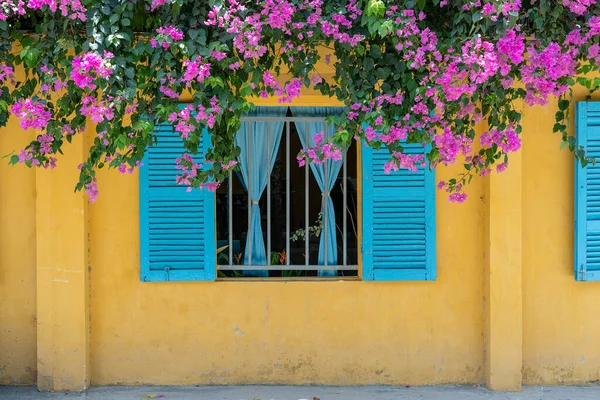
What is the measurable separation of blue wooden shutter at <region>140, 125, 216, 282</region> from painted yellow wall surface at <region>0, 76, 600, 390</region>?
10cm

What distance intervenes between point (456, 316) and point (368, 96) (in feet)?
8.73

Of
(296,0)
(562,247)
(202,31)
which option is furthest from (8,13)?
(562,247)

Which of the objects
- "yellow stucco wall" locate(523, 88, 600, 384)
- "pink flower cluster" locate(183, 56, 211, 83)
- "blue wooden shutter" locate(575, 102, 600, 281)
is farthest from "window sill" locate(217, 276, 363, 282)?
"pink flower cluster" locate(183, 56, 211, 83)

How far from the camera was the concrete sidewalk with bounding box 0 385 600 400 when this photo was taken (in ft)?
19.3

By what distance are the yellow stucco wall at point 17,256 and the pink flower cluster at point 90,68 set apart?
2.31m

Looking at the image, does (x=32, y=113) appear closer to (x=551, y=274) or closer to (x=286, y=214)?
(x=286, y=214)

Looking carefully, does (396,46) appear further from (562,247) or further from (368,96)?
(562,247)

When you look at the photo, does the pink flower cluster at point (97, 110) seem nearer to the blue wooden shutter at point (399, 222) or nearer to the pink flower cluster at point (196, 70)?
the pink flower cluster at point (196, 70)

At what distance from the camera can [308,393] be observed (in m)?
5.97

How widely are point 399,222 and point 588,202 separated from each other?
55.7 inches

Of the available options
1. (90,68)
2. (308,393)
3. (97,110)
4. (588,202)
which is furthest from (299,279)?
(90,68)

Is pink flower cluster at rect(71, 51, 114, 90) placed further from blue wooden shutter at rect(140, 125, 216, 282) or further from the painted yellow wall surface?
the painted yellow wall surface

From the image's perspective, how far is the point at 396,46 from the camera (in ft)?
12.8

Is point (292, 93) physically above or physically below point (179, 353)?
above
